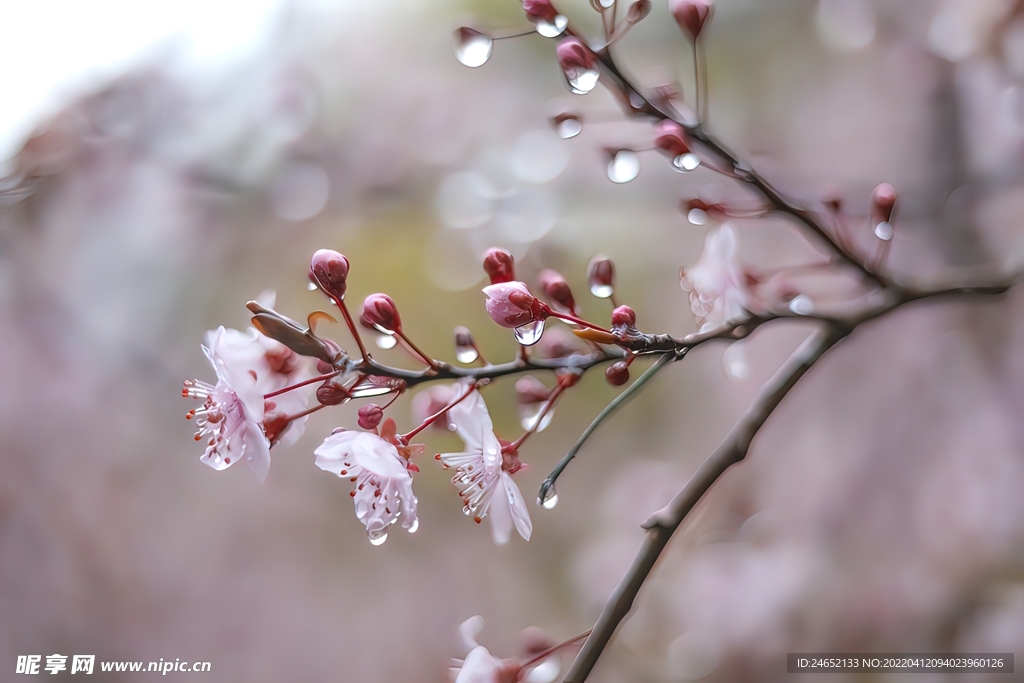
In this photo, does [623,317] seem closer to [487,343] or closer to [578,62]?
[578,62]

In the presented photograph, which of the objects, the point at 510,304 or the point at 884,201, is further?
the point at 884,201

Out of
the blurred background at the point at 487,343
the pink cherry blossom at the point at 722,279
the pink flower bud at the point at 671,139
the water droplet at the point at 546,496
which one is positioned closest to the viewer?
the water droplet at the point at 546,496

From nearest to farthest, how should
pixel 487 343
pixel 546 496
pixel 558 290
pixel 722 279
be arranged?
pixel 546 496
pixel 558 290
pixel 722 279
pixel 487 343

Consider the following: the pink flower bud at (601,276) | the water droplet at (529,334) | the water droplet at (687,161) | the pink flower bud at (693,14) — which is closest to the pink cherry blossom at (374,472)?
the water droplet at (529,334)

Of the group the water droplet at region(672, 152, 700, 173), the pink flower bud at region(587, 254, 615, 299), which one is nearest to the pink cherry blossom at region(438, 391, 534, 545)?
the pink flower bud at region(587, 254, 615, 299)

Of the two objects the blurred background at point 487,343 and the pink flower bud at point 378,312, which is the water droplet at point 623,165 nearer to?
the pink flower bud at point 378,312

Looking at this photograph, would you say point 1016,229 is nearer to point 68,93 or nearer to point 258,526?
point 258,526

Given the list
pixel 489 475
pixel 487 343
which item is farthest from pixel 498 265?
pixel 487 343
